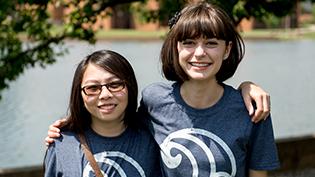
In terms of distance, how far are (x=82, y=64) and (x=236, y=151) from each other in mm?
687

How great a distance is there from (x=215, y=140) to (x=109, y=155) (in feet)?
1.35

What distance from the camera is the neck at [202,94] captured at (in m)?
2.45

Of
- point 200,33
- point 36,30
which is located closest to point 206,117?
point 200,33

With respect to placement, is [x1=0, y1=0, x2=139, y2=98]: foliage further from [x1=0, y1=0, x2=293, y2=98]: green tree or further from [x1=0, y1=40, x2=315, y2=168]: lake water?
[x1=0, y1=40, x2=315, y2=168]: lake water

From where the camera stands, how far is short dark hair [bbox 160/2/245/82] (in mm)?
2371

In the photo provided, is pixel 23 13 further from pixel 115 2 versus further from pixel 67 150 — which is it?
pixel 67 150

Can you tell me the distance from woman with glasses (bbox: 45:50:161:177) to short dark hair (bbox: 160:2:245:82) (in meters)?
0.17

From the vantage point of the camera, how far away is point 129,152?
2451 mm

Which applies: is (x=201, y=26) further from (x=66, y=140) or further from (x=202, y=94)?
(x=66, y=140)

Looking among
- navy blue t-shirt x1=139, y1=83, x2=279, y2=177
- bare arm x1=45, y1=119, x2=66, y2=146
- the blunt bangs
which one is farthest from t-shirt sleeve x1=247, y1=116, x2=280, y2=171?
bare arm x1=45, y1=119, x2=66, y2=146

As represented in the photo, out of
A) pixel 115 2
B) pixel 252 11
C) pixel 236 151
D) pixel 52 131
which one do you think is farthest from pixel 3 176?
pixel 236 151

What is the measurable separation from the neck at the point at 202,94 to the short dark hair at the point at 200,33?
0.18 feet

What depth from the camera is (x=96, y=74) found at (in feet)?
8.02

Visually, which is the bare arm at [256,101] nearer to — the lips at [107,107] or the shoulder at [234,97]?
the shoulder at [234,97]
